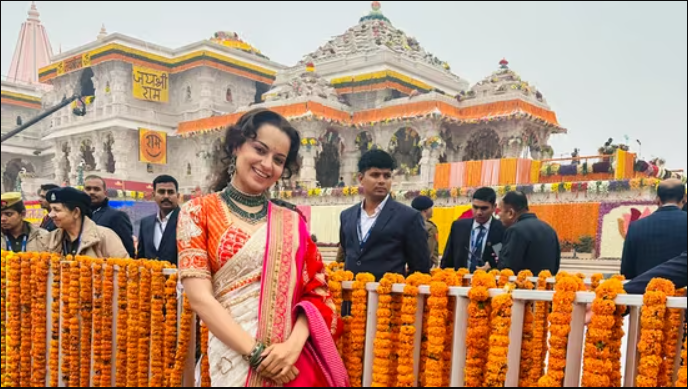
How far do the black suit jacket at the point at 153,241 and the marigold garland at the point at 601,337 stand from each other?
10.7 feet

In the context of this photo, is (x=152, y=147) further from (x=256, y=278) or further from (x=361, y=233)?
(x=256, y=278)

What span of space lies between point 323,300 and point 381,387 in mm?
635

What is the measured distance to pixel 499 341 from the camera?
6.18 ft

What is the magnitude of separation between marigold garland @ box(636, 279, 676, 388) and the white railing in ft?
0.12

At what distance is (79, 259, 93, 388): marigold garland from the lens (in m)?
2.98

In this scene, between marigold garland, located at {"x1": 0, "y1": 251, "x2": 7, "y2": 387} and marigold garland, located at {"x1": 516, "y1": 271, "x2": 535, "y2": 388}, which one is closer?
marigold garland, located at {"x1": 516, "y1": 271, "x2": 535, "y2": 388}

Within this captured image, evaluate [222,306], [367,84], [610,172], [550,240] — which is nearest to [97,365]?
[222,306]

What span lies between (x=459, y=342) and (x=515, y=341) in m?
0.22

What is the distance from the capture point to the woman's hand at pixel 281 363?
1567mm

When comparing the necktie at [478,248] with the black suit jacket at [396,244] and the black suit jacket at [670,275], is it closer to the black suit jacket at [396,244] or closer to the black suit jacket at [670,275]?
the black suit jacket at [396,244]

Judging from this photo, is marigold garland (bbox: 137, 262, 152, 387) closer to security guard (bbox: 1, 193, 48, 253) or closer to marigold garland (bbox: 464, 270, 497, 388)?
security guard (bbox: 1, 193, 48, 253)

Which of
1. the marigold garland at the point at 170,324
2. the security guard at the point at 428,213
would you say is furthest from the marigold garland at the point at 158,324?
the security guard at the point at 428,213

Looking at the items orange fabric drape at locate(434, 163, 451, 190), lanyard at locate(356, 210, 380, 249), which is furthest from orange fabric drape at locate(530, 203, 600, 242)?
lanyard at locate(356, 210, 380, 249)

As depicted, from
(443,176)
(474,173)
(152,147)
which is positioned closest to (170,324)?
(474,173)
